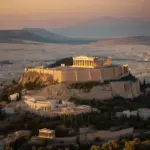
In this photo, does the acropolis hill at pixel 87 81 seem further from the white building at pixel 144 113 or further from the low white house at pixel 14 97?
the white building at pixel 144 113

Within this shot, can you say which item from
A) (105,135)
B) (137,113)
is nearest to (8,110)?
(105,135)

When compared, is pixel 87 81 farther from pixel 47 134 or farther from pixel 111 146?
pixel 111 146

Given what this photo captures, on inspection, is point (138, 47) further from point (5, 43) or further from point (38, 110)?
point (38, 110)

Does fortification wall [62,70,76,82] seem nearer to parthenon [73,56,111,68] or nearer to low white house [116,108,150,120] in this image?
parthenon [73,56,111,68]

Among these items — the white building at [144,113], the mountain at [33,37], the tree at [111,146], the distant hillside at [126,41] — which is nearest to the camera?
the tree at [111,146]

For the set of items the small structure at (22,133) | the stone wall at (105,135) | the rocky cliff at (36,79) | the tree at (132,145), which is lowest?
the stone wall at (105,135)

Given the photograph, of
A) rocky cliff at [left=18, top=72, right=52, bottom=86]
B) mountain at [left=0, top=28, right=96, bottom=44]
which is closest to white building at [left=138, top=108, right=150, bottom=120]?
rocky cliff at [left=18, top=72, right=52, bottom=86]

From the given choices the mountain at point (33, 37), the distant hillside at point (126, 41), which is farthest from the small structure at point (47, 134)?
the distant hillside at point (126, 41)

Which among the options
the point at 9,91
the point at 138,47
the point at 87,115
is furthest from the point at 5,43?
the point at 87,115
